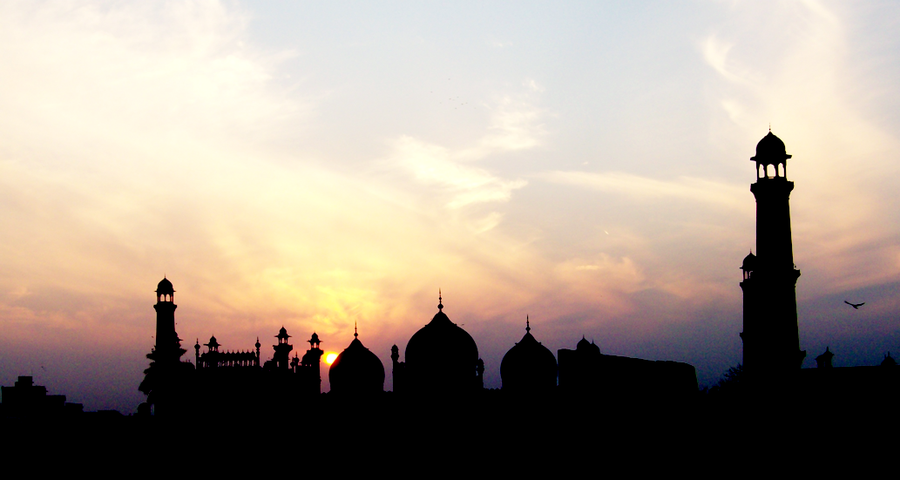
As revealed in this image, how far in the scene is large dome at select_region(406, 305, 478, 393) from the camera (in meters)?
32.4

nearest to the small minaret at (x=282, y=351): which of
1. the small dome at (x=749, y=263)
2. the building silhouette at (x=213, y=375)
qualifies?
the building silhouette at (x=213, y=375)

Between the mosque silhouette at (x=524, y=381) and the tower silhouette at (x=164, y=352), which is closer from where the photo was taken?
the mosque silhouette at (x=524, y=381)

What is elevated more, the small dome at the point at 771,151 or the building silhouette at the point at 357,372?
the small dome at the point at 771,151

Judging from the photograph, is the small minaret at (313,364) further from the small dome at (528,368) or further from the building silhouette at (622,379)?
the building silhouette at (622,379)

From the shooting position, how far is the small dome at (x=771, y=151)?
1213 inches

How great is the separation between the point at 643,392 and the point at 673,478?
144 cm

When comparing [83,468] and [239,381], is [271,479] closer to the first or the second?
[83,468]

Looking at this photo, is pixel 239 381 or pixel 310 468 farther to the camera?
pixel 239 381

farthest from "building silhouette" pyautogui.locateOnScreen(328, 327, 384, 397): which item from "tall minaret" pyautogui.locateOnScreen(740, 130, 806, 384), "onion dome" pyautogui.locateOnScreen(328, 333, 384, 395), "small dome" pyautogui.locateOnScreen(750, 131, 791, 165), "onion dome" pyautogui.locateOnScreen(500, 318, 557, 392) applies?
"small dome" pyautogui.locateOnScreen(750, 131, 791, 165)

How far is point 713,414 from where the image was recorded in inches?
533

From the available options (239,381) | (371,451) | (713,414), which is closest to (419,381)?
(239,381)

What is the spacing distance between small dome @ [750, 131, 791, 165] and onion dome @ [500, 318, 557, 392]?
11016 mm

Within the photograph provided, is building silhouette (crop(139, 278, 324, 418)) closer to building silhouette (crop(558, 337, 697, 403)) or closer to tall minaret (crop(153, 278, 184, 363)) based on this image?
tall minaret (crop(153, 278, 184, 363))

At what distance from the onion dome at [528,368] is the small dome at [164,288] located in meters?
15.5
